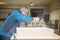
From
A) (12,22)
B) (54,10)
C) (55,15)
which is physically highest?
(54,10)

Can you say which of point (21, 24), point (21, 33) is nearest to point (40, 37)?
point (21, 33)

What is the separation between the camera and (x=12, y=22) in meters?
1.68

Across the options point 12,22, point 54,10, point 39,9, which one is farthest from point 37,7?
point 12,22

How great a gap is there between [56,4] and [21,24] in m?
1.45

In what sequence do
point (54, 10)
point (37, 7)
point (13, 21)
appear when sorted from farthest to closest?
point (54, 10)
point (37, 7)
point (13, 21)

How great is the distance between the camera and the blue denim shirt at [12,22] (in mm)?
1590

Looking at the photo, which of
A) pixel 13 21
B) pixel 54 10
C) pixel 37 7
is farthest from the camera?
pixel 54 10

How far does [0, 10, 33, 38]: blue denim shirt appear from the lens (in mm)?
1590

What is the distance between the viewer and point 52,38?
1.12 m

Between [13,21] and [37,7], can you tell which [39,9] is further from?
[13,21]

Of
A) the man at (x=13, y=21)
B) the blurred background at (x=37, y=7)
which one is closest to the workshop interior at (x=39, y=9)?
the blurred background at (x=37, y=7)

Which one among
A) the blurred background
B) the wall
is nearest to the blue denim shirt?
the blurred background

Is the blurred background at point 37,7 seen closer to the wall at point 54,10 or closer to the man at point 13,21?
the wall at point 54,10

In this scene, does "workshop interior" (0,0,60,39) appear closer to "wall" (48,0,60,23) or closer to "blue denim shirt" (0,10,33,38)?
"wall" (48,0,60,23)
